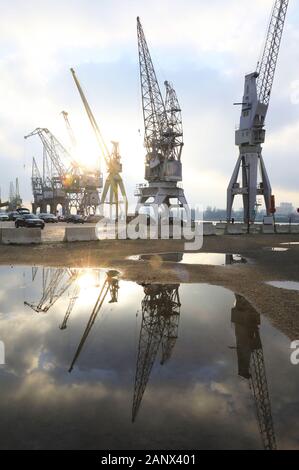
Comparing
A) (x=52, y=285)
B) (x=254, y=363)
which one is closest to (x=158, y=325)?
(x=254, y=363)

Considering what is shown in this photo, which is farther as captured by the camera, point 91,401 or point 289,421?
point 91,401

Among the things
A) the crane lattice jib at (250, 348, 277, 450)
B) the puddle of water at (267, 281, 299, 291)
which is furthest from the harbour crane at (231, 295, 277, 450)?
the puddle of water at (267, 281, 299, 291)

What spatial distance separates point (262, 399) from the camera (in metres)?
4.74

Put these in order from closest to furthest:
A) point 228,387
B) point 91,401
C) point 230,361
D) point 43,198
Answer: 1. point 91,401
2. point 228,387
3. point 230,361
4. point 43,198

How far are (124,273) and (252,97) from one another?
6419 centimetres

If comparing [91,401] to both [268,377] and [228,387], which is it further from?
[268,377]

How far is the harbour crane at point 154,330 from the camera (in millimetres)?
5375

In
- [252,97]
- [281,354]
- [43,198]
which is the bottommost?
[281,354]

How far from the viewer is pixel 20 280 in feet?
44.1

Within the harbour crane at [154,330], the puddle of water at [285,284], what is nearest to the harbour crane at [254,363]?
the harbour crane at [154,330]

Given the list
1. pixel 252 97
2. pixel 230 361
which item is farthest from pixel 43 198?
pixel 230 361

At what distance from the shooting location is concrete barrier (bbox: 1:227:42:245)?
959 inches

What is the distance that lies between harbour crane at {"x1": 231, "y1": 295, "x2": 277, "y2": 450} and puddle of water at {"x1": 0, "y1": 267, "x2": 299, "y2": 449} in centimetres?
2

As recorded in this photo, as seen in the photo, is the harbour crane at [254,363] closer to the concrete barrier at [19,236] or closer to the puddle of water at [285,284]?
the puddle of water at [285,284]
